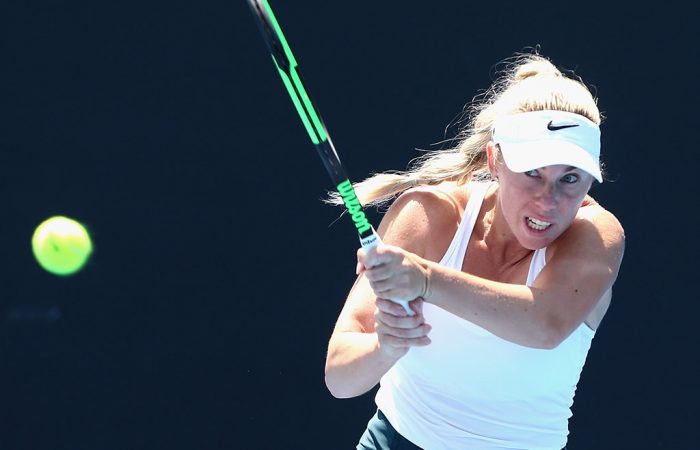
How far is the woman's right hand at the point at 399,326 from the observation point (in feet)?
5.82

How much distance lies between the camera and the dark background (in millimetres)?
2973

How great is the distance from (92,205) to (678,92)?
1.89 metres

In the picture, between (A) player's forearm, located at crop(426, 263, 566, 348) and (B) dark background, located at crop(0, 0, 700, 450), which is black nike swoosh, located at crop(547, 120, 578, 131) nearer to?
(A) player's forearm, located at crop(426, 263, 566, 348)

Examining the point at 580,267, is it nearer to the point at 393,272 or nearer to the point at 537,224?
the point at 537,224

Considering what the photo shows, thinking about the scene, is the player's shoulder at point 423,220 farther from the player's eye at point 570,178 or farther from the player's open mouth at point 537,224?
the player's eye at point 570,178

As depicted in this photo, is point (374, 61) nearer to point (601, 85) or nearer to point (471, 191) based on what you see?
point (601, 85)

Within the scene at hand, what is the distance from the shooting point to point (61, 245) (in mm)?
2998

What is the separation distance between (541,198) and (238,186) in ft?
4.47

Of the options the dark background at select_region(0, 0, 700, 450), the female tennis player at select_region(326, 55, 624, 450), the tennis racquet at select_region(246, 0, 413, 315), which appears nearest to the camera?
the tennis racquet at select_region(246, 0, 413, 315)

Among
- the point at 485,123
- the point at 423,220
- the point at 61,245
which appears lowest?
the point at 423,220

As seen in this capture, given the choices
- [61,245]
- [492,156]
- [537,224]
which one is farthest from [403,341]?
[61,245]

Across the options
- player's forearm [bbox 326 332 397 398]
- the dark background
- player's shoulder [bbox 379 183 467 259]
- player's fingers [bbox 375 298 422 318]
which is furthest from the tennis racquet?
the dark background

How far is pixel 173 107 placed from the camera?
2.99 metres

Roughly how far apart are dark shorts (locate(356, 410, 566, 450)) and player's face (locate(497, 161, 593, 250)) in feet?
1.72
